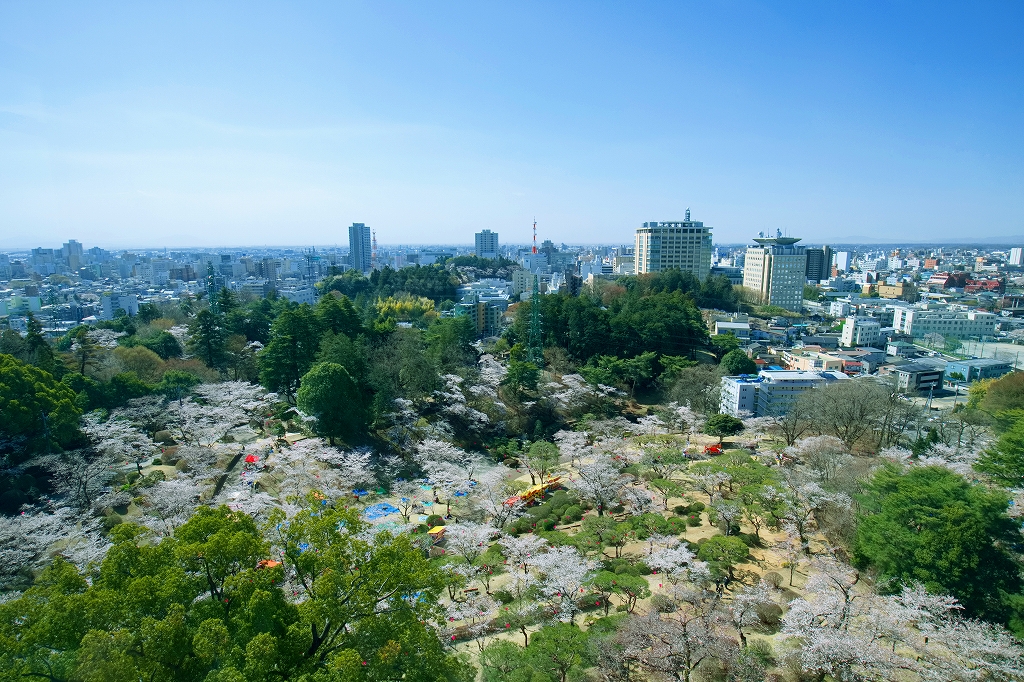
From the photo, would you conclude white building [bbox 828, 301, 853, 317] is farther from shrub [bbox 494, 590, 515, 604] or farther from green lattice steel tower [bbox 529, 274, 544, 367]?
shrub [bbox 494, 590, 515, 604]

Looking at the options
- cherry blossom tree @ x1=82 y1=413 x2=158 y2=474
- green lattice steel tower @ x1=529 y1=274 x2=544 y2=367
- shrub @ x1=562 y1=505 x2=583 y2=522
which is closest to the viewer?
shrub @ x1=562 y1=505 x2=583 y2=522

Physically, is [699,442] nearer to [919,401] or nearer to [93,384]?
[919,401]

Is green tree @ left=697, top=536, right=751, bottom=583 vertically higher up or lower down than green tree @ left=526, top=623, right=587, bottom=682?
lower down

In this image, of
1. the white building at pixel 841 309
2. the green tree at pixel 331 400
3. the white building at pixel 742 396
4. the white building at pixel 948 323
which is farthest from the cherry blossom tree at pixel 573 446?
the white building at pixel 841 309

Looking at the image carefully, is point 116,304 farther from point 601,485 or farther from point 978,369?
point 978,369

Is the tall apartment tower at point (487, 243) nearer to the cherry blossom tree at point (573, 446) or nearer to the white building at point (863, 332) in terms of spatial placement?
the white building at point (863, 332)

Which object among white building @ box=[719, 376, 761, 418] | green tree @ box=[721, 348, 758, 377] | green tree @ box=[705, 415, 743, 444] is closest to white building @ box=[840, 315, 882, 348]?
green tree @ box=[721, 348, 758, 377]
